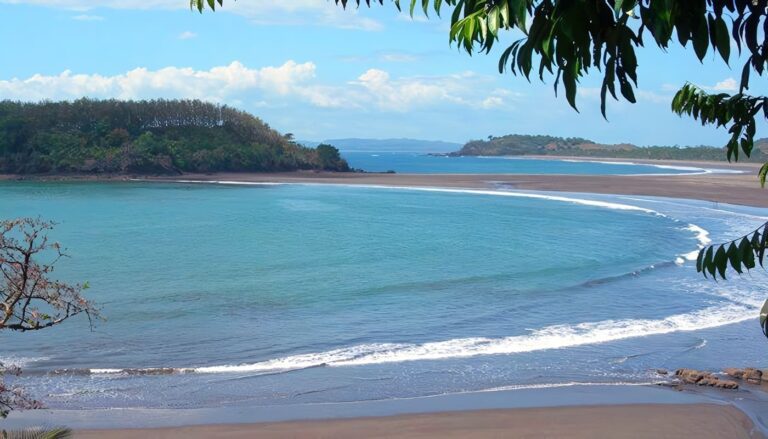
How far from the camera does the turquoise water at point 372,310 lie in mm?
11383

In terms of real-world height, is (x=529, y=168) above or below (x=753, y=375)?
above

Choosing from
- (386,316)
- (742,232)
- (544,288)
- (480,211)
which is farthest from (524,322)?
(480,211)

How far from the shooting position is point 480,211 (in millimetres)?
39500

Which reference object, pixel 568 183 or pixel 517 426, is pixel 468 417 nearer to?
pixel 517 426

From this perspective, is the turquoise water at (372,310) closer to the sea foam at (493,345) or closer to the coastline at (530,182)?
the sea foam at (493,345)

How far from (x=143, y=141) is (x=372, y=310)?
5842cm

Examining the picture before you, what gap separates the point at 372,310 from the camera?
16031mm

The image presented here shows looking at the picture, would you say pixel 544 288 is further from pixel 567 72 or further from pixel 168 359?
pixel 567 72

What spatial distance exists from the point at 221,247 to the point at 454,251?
281 inches

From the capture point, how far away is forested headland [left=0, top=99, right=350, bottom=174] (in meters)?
67.8

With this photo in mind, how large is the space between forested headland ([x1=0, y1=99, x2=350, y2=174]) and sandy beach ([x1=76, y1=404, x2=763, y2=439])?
61733mm

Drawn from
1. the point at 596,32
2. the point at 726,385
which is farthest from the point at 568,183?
the point at 596,32

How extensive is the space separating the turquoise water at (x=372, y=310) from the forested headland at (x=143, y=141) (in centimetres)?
3472

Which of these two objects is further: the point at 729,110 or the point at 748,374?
the point at 748,374
